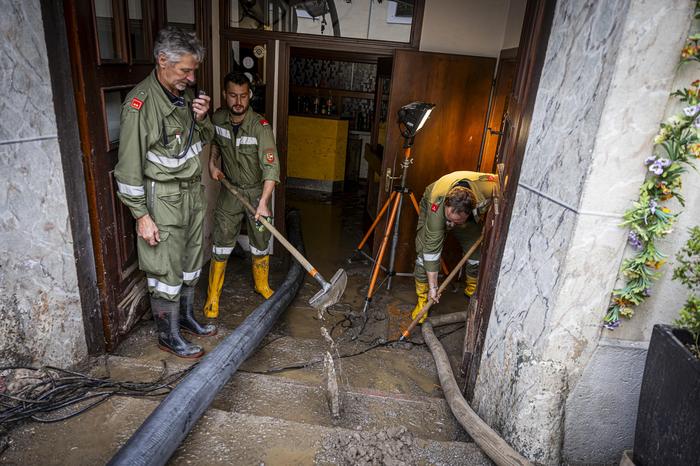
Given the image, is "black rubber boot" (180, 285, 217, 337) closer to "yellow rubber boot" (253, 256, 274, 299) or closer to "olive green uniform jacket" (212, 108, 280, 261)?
"olive green uniform jacket" (212, 108, 280, 261)

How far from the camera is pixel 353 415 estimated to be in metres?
2.26

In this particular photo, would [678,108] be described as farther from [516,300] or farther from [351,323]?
[351,323]

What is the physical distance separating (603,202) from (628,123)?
0.29 m

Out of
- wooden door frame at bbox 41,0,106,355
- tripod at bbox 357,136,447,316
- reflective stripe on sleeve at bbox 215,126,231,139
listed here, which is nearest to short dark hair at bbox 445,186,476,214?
tripod at bbox 357,136,447,316

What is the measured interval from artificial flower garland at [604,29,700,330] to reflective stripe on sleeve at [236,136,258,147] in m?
2.49

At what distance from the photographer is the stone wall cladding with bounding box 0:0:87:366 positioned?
1.88 metres

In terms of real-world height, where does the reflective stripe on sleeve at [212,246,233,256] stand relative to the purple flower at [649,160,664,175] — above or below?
below

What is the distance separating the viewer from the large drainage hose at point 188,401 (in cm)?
158

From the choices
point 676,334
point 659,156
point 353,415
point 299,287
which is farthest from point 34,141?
point 676,334

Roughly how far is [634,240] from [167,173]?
2315mm

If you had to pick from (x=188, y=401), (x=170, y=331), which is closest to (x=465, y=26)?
(x=170, y=331)

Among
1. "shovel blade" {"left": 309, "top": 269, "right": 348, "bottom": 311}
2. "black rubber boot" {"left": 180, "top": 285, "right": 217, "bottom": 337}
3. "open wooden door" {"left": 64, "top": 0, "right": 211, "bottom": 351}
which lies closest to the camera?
"open wooden door" {"left": 64, "top": 0, "right": 211, "bottom": 351}

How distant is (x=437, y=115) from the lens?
4016 mm

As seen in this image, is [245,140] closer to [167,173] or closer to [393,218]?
[167,173]
